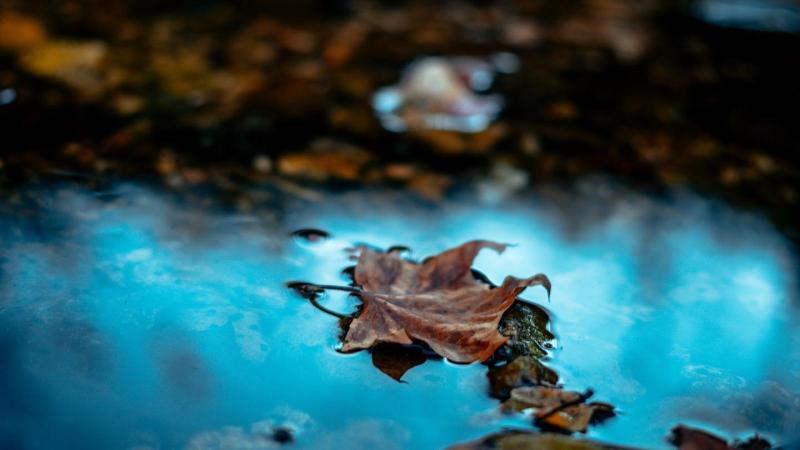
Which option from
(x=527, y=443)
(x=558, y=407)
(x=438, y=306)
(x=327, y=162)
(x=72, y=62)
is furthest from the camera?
(x=72, y=62)

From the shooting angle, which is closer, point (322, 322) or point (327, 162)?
point (322, 322)

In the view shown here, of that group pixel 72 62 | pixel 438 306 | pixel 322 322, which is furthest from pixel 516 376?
pixel 72 62

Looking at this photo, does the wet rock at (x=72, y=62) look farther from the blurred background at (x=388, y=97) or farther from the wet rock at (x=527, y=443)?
the wet rock at (x=527, y=443)

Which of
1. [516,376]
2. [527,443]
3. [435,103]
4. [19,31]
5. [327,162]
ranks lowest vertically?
[527,443]

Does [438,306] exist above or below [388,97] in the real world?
below

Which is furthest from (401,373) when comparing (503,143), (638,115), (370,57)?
(370,57)

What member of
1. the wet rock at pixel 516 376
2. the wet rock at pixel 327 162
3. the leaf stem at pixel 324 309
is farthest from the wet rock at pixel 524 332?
the wet rock at pixel 327 162

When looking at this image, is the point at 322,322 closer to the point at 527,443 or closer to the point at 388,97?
the point at 527,443
